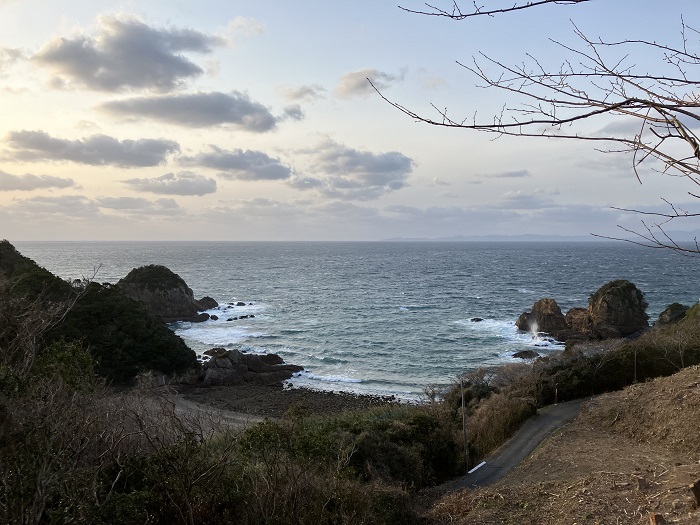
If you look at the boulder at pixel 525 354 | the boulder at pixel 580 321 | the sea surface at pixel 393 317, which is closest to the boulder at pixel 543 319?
the boulder at pixel 580 321

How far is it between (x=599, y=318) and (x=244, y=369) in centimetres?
3058

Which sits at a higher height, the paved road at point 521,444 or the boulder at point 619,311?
the boulder at point 619,311

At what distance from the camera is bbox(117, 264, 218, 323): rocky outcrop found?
57375 mm

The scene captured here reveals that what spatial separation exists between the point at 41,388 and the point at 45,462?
2.81 meters

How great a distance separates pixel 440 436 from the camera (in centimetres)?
1641

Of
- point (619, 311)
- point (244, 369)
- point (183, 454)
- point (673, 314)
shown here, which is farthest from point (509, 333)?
point (183, 454)

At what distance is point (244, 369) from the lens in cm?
3625

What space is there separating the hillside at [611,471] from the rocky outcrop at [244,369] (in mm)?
22116

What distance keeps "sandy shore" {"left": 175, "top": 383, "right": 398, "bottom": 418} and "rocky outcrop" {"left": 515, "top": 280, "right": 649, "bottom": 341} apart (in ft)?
71.2

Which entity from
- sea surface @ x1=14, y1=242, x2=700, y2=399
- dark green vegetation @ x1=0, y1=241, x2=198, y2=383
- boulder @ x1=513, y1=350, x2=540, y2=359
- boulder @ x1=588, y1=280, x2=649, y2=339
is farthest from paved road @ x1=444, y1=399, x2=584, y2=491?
boulder @ x1=588, y1=280, x2=649, y2=339

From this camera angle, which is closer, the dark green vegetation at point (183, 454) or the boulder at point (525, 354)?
the dark green vegetation at point (183, 454)

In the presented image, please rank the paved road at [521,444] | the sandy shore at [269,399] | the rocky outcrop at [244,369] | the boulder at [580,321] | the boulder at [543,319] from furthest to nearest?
the boulder at [543,319], the boulder at [580,321], the rocky outcrop at [244,369], the sandy shore at [269,399], the paved road at [521,444]

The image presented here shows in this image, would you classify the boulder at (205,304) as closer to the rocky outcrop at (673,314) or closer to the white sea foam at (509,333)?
the white sea foam at (509,333)

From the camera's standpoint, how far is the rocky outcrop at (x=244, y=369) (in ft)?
115
